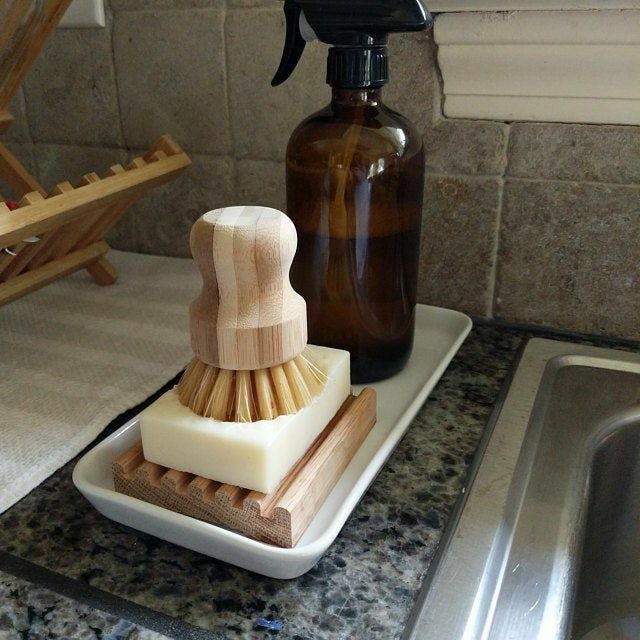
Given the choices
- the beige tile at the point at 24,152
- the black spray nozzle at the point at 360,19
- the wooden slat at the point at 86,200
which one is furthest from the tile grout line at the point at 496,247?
the beige tile at the point at 24,152

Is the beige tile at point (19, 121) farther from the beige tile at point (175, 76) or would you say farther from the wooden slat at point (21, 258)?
the wooden slat at point (21, 258)

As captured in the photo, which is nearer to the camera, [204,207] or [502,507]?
[502,507]

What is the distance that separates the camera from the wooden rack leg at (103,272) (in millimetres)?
756

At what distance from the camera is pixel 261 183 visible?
74 centimetres

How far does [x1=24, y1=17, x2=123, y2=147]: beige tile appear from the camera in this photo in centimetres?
78

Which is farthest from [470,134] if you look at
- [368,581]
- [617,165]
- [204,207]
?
[368,581]

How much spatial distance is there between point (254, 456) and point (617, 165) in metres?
0.42

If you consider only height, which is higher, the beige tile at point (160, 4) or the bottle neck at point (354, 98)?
the beige tile at point (160, 4)

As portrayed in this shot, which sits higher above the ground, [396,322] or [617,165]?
[617,165]

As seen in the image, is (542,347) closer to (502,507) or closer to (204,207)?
(502,507)

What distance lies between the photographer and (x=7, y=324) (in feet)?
2.23

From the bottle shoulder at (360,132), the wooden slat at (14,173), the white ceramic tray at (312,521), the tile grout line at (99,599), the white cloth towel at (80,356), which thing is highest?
the bottle shoulder at (360,132)

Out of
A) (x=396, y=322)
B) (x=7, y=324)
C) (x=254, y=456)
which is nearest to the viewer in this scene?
(x=254, y=456)

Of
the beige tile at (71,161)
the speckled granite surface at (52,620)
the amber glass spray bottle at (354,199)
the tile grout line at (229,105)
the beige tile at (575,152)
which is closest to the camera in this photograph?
the speckled granite surface at (52,620)
